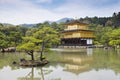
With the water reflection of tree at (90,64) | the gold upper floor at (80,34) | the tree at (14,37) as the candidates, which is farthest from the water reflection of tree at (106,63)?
the gold upper floor at (80,34)

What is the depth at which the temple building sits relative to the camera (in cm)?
4038

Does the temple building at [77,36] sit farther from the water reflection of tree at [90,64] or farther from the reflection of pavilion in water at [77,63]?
the water reflection of tree at [90,64]

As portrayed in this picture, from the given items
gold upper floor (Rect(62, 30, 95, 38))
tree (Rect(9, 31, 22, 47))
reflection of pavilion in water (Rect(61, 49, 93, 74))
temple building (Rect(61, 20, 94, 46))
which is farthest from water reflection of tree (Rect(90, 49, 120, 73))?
gold upper floor (Rect(62, 30, 95, 38))

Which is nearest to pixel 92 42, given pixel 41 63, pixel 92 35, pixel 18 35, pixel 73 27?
pixel 92 35

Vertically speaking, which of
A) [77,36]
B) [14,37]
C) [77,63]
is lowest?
[77,63]

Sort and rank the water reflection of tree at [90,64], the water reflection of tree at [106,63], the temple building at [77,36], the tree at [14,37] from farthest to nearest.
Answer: the temple building at [77,36] → the tree at [14,37] → the water reflection of tree at [106,63] → the water reflection of tree at [90,64]

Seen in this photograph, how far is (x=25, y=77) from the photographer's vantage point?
1205 cm

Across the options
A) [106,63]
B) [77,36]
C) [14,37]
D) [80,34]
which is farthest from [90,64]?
[77,36]

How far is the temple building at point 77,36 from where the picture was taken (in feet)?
132

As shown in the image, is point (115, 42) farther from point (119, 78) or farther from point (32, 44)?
point (119, 78)

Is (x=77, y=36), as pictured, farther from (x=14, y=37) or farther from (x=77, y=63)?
(x=77, y=63)

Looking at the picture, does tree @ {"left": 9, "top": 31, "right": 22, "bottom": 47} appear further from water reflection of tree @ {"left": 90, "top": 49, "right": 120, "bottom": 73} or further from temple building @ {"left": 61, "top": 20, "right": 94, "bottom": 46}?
water reflection of tree @ {"left": 90, "top": 49, "right": 120, "bottom": 73}

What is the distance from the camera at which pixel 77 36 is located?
40625 mm

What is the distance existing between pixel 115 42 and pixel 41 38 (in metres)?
11.4
